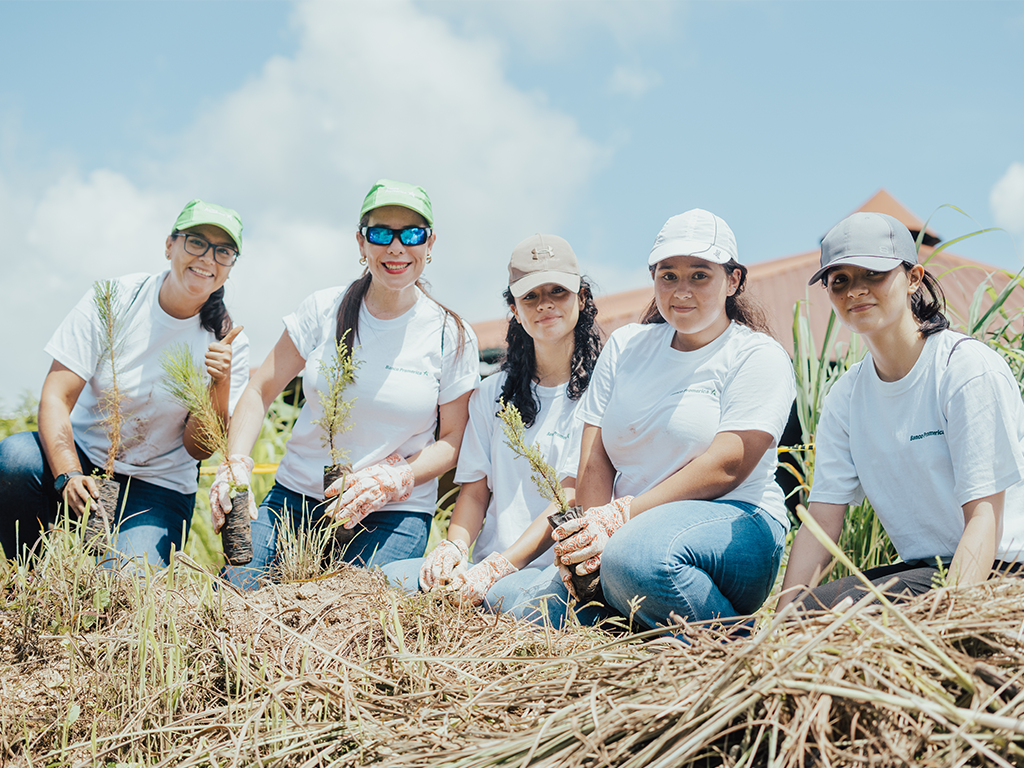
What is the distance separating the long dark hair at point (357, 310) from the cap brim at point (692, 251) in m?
0.99

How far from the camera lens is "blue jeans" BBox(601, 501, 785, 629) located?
206 centimetres

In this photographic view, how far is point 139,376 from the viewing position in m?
3.03

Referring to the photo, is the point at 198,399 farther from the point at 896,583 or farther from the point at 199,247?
the point at 896,583

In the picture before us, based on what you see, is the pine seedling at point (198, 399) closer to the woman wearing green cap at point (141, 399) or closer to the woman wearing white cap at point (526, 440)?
the woman wearing green cap at point (141, 399)

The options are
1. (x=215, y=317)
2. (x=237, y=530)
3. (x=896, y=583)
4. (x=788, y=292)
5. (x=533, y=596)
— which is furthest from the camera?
(x=788, y=292)

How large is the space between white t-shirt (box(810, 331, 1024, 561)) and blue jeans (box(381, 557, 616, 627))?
30.5 inches

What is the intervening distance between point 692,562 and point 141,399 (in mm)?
2223

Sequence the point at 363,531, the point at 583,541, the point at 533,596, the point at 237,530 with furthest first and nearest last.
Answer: the point at 363,531 → the point at 237,530 → the point at 533,596 → the point at 583,541

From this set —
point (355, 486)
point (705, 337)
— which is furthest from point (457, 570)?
point (705, 337)

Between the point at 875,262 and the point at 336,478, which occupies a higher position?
the point at 875,262

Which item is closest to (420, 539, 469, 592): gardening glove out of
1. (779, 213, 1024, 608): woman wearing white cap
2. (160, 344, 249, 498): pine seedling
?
(160, 344, 249, 498): pine seedling

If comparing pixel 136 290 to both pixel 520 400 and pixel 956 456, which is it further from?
pixel 956 456

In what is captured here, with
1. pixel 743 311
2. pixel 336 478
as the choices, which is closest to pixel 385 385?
pixel 336 478

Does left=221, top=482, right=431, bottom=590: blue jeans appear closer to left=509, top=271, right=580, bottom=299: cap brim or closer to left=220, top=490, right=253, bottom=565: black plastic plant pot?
left=220, top=490, right=253, bottom=565: black plastic plant pot
